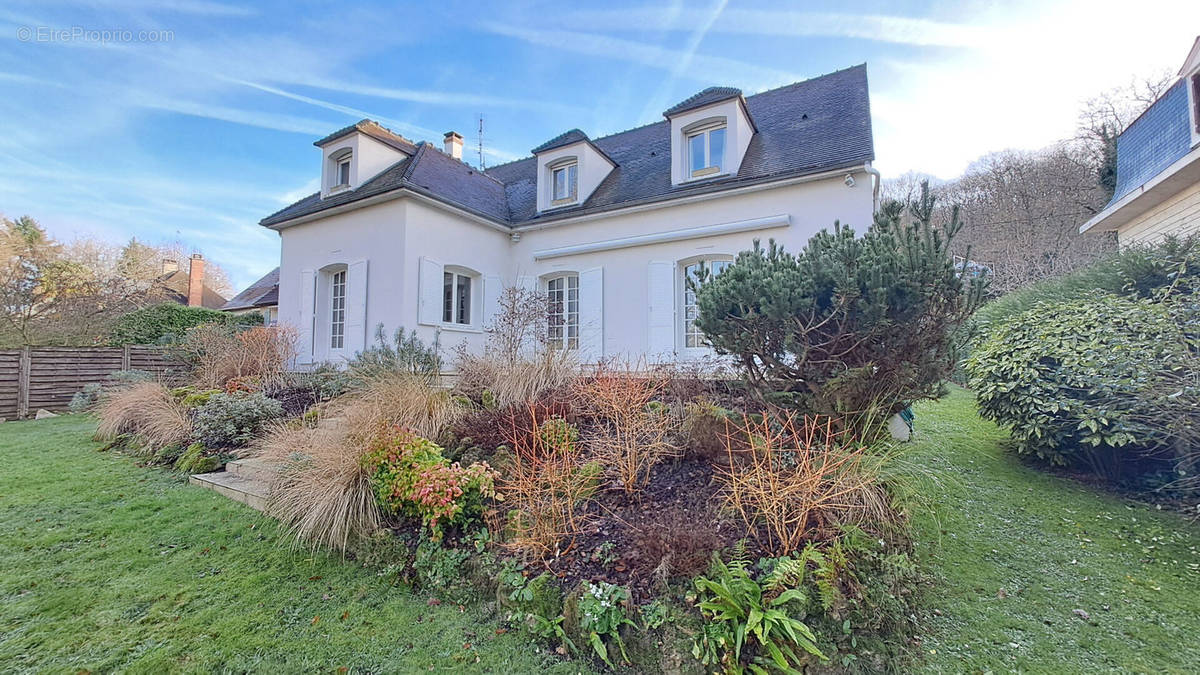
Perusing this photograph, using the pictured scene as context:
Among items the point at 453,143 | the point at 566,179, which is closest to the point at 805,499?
the point at 566,179

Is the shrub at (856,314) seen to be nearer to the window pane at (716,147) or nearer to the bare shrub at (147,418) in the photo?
the window pane at (716,147)

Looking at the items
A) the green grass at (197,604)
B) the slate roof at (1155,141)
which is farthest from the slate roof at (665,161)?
the green grass at (197,604)

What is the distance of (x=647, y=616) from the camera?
2.03 m

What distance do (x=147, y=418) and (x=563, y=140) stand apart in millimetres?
8144

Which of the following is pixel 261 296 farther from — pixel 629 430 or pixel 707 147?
pixel 629 430

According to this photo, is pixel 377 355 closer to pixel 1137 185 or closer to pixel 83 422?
pixel 83 422

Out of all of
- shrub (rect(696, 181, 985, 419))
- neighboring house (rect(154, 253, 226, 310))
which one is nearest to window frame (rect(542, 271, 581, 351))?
shrub (rect(696, 181, 985, 419))

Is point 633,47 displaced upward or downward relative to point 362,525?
upward

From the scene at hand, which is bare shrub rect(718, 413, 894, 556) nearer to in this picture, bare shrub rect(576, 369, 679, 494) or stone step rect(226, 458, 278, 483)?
bare shrub rect(576, 369, 679, 494)

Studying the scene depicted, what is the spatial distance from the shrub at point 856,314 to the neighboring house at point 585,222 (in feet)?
13.1

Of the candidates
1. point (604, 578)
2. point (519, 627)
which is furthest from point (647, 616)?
point (519, 627)

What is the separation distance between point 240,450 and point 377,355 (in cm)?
233

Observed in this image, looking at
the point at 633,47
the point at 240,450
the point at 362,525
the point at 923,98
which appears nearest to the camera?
the point at 362,525

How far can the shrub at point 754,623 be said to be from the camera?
1846 mm
